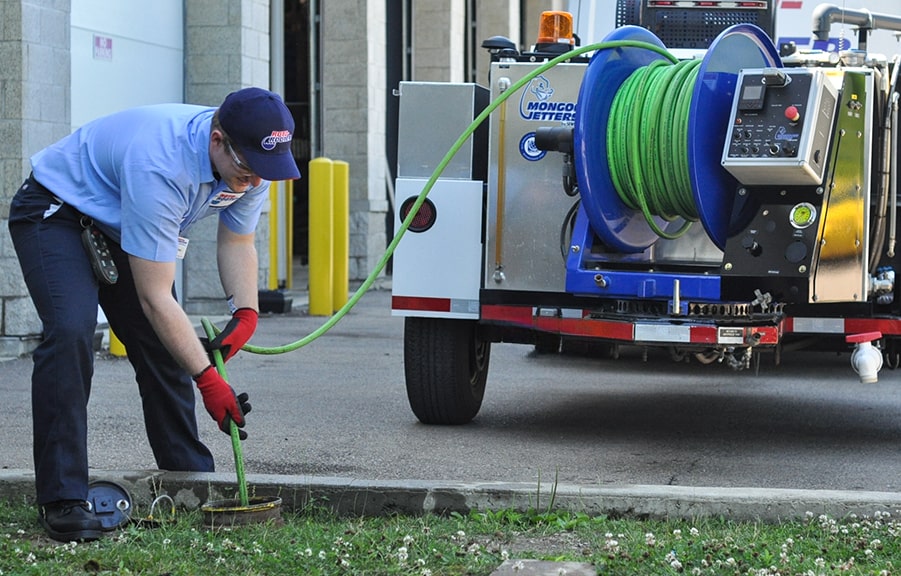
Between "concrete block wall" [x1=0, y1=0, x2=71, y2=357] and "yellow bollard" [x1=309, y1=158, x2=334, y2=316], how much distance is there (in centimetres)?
472

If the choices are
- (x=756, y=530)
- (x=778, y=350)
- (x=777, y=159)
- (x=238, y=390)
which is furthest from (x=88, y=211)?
(x=238, y=390)

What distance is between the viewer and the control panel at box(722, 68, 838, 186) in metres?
6.68

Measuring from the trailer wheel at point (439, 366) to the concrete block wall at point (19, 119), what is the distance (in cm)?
381

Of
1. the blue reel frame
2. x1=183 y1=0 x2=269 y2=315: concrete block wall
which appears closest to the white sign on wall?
x1=183 y1=0 x2=269 y2=315: concrete block wall

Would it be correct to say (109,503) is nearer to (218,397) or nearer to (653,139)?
(218,397)

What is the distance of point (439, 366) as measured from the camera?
789cm

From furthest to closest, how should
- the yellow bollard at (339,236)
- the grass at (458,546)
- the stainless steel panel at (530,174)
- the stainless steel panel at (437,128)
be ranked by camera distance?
the yellow bollard at (339,236) → the stainless steel panel at (437,128) → the stainless steel panel at (530,174) → the grass at (458,546)

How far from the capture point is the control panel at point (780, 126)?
6680 millimetres

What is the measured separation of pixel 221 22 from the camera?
14.4 meters

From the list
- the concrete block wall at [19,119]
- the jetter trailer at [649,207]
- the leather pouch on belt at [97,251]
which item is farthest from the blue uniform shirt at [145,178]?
the concrete block wall at [19,119]

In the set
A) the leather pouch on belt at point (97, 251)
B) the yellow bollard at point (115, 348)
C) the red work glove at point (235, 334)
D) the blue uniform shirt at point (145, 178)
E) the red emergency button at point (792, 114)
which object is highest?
the red emergency button at point (792, 114)

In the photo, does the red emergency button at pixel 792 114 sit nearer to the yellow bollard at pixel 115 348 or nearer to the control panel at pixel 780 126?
the control panel at pixel 780 126

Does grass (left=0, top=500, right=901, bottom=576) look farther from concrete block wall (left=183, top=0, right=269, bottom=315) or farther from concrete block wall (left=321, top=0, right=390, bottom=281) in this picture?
concrete block wall (left=321, top=0, right=390, bottom=281)

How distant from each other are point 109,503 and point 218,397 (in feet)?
1.88
